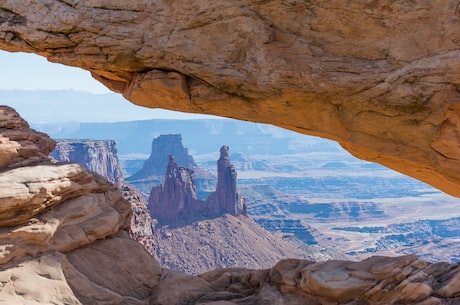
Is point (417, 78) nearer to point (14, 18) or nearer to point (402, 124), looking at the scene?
point (402, 124)

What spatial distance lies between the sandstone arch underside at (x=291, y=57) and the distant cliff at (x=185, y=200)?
8133cm

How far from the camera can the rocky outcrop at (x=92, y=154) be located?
113m

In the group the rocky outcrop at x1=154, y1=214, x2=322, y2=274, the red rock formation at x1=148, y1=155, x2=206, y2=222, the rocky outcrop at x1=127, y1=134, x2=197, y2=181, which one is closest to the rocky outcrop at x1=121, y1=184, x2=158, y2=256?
the rocky outcrop at x1=154, y1=214, x2=322, y2=274

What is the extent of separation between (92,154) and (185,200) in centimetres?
3331

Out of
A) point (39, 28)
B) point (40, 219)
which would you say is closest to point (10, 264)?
point (40, 219)

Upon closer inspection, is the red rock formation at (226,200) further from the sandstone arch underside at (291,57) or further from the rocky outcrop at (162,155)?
the sandstone arch underside at (291,57)

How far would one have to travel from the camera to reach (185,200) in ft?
Answer: 323

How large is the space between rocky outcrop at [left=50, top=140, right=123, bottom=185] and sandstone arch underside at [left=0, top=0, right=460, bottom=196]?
297 ft

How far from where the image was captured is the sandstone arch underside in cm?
1446

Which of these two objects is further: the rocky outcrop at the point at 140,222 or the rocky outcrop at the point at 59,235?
the rocky outcrop at the point at 140,222

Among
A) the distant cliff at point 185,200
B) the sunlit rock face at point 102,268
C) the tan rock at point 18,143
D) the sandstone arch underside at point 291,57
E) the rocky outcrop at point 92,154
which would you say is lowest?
the distant cliff at point 185,200

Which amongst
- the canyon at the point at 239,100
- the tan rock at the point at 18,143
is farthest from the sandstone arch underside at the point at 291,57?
the tan rock at the point at 18,143

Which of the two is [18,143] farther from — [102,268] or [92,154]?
[92,154]

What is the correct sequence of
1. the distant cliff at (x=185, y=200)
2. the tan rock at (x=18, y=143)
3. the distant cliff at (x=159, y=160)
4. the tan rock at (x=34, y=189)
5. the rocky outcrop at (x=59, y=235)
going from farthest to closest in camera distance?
the distant cliff at (x=159, y=160), the distant cliff at (x=185, y=200), the tan rock at (x=18, y=143), the tan rock at (x=34, y=189), the rocky outcrop at (x=59, y=235)
